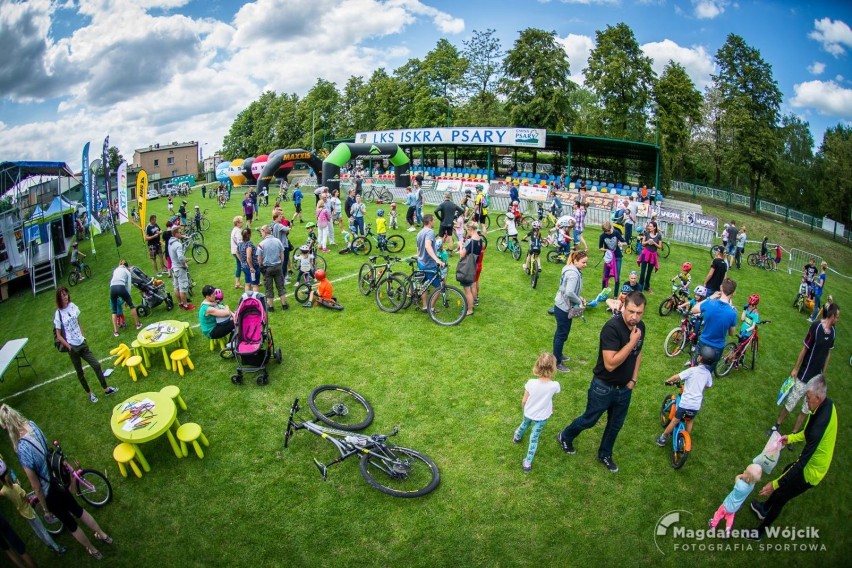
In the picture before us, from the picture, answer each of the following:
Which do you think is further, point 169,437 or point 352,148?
point 352,148

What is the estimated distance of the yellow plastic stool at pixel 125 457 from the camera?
5.50m

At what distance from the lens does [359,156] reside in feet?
101

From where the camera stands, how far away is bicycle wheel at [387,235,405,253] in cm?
1516

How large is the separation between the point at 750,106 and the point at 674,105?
9.50 meters

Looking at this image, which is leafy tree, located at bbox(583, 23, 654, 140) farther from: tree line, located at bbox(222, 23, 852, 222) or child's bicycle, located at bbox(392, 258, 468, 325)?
child's bicycle, located at bbox(392, 258, 468, 325)

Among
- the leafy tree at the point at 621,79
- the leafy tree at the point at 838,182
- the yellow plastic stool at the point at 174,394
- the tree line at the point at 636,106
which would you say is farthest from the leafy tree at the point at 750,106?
the yellow plastic stool at the point at 174,394

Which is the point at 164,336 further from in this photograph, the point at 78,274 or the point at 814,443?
the point at 78,274

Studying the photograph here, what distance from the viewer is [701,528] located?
4.92 meters

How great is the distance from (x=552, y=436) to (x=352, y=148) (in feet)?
91.7

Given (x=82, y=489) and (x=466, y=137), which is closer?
(x=82, y=489)

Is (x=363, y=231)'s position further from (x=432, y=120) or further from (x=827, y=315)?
(x=432, y=120)

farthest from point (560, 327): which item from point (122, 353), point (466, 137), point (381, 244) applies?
point (466, 137)

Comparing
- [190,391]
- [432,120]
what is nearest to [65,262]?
[190,391]

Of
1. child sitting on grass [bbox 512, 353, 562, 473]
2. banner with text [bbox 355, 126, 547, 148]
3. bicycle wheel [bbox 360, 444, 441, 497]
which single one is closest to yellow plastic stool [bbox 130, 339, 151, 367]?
bicycle wheel [bbox 360, 444, 441, 497]
